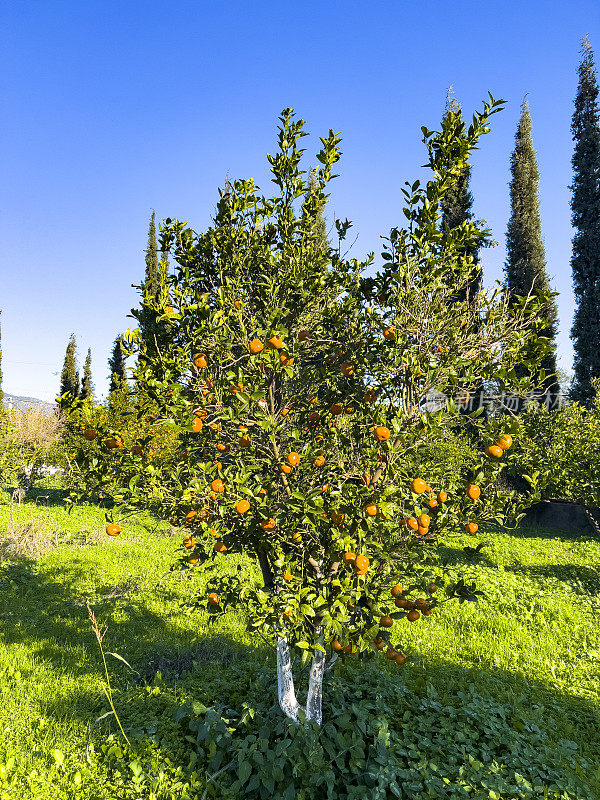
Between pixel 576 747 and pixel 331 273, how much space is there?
4141mm

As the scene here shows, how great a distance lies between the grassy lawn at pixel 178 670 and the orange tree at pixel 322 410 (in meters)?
0.43

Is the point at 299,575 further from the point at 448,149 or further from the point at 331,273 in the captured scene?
the point at 448,149

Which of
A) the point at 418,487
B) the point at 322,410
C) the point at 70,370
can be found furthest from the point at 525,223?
the point at 70,370

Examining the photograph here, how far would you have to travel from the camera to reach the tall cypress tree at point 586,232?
19750 mm

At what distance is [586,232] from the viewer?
20547 mm

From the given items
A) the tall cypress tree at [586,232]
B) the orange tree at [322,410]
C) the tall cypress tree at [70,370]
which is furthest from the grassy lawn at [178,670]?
the tall cypress tree at [70,370]

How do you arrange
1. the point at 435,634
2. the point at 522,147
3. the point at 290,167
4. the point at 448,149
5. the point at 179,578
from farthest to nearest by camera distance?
the point at 522,147 < the point at 179,578 < the point at 435,634 < the point at 290,167 < the point at 448,149

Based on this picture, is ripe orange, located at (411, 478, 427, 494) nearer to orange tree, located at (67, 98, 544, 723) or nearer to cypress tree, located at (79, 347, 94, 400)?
orange tree, located at (67, 98, 544, 723)

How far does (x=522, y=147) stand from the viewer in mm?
22250

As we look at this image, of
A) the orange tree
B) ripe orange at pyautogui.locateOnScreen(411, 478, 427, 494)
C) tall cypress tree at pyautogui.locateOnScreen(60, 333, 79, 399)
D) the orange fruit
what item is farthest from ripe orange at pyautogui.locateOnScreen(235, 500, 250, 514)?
tall cypress tree at pyautogui.locateOnScreen(60, 333, 79, 399)

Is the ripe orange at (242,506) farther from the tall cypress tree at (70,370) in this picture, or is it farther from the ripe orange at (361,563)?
the tall cypress tree at (70,370)

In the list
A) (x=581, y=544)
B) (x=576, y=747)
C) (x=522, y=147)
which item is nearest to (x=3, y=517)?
(x=576, y=747)

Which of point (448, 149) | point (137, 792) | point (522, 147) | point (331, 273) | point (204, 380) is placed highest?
point (522, 147)

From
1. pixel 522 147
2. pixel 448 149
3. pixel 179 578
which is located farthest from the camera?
pixel 522 147
